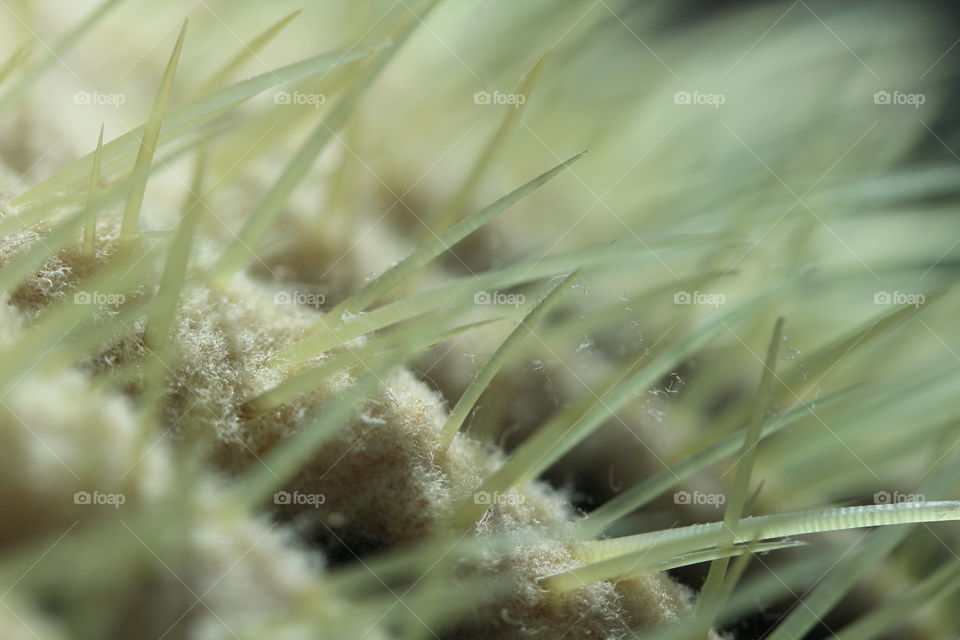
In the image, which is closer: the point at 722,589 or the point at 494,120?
the point at 722,589

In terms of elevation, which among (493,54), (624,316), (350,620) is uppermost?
(493,54)

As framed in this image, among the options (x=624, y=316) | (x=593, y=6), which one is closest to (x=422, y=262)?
(x=624, y=316)

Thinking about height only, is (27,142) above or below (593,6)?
below

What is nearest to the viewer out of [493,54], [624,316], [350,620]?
[350,620]

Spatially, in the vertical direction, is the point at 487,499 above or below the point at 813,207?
below

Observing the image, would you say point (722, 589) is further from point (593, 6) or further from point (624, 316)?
point (593, 6)

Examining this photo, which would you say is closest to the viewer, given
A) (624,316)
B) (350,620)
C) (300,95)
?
(350,620)

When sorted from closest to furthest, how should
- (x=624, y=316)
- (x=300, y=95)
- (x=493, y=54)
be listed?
(x=300, y=95) < (x=624, y=316) < (x=493, y=54)

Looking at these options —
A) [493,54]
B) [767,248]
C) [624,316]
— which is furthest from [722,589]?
[493,54]

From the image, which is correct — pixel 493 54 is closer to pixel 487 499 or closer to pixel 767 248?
pixel 767 248
